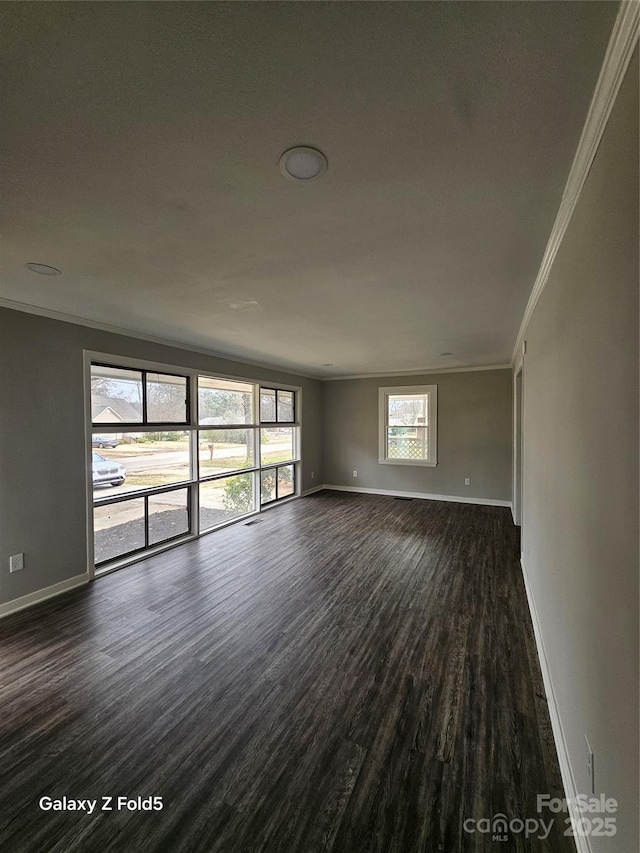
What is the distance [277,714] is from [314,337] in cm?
343

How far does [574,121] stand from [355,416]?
661cm

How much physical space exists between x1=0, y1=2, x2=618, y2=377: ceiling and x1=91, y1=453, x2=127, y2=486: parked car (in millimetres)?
1808

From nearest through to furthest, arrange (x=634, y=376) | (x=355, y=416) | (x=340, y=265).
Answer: (x=634, y=376)
(x=340, y=265)
(x=355, y=416)

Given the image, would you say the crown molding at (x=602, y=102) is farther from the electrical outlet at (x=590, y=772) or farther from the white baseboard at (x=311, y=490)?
the white baseboard at (x=311, y=490)

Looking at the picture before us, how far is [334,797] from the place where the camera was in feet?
4.78

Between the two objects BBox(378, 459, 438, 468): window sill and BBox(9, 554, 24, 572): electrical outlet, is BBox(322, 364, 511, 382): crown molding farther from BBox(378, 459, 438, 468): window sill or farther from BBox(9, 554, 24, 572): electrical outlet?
BBox(9, 554, 24, 572): electrical outlet

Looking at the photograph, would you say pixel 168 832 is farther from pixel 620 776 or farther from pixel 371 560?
pixel 371 560

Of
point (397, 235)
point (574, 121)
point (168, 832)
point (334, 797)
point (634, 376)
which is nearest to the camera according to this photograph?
point (634, 376)

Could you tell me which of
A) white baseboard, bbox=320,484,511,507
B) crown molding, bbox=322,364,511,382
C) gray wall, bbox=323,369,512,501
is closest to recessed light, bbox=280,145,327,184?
crown molding, bbox=322,364,511,382

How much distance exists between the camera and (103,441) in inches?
146

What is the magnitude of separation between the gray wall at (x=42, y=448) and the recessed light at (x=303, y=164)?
9.61 feet

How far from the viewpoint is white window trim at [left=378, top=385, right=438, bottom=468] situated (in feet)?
22.6

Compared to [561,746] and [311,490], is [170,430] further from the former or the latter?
[561,746]

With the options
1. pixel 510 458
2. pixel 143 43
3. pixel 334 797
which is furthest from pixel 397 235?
pixel 510 458
